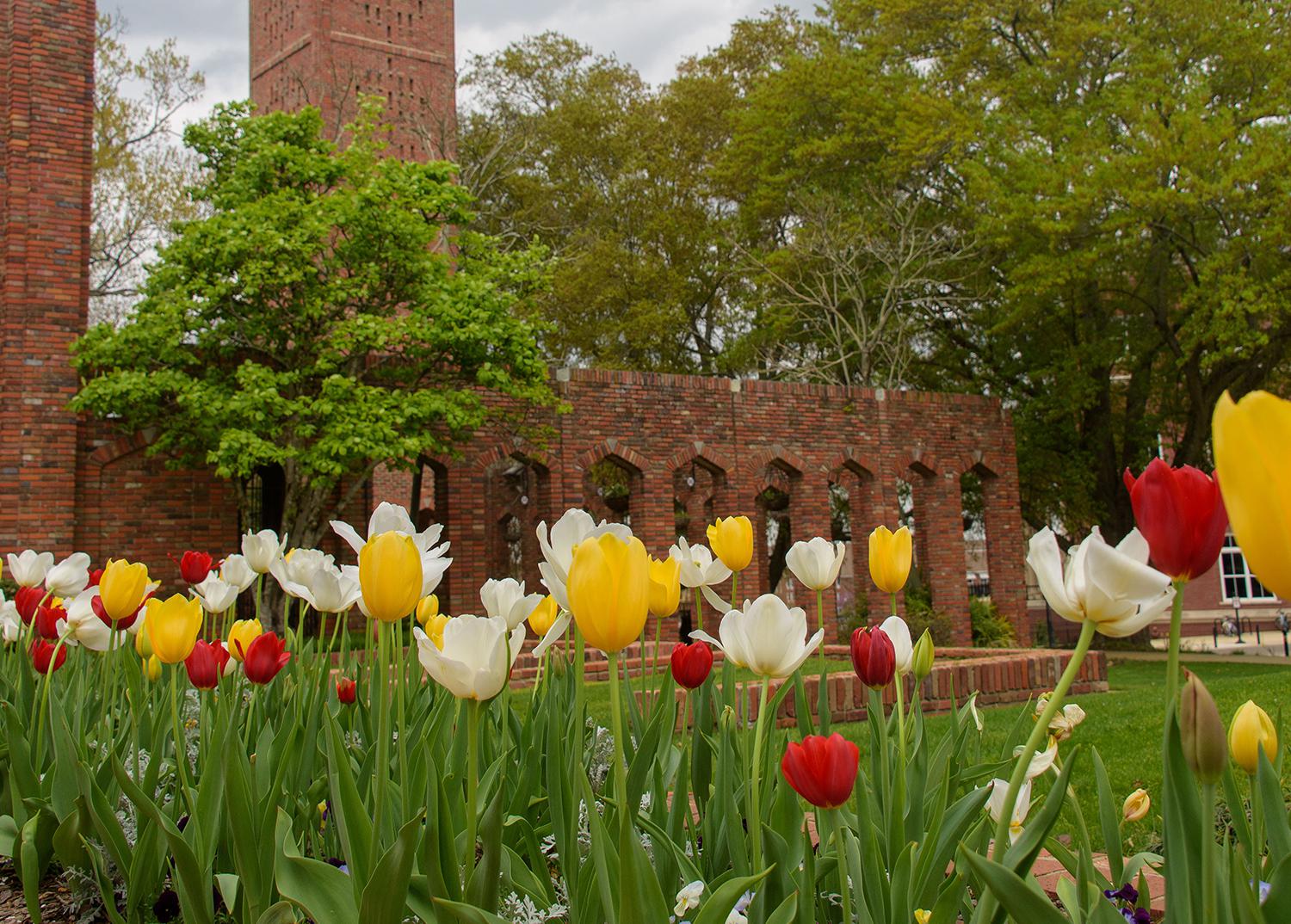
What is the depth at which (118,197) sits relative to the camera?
21188 millimetres

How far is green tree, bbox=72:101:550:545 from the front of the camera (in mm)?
11219

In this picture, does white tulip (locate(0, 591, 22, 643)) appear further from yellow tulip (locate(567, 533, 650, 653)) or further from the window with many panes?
the window with many panes

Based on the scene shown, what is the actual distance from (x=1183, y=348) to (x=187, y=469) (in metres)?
14.2

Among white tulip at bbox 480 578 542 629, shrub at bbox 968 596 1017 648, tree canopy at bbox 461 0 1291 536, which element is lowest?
shrub at bbox 968 596 1017 648

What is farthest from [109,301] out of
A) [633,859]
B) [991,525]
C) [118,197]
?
[633,859]

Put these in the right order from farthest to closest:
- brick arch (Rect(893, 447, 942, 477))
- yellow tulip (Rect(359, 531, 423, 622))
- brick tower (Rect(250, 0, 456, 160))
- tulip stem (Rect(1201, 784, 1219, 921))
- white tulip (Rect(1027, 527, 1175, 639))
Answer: brick tower (Rect(250, 0, 456, 160)) < brick arch (Rect(893, 447, 942, 477)) < yellow tulip (Rect(359, 531, 423, 622)) < white tulip (Rect(1027, 527, 1175, 639)) < tulip stem (Rect(1201, 784, 1219, 921))

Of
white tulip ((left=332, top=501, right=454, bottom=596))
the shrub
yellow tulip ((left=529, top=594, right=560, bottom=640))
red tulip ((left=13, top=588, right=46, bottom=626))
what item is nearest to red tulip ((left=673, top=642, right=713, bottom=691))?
yellow tulip ((left=529, top=594, right=560, bottom=640))

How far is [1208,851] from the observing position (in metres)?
0.93

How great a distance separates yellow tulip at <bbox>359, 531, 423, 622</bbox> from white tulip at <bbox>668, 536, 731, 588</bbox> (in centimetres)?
62

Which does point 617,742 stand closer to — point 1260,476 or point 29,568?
point 1260,476

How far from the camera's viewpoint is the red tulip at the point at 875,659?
1.57m

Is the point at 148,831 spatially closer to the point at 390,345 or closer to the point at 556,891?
the point at 556,891

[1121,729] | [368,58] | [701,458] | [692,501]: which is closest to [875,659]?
[1121,729]

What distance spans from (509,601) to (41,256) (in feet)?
38.8
